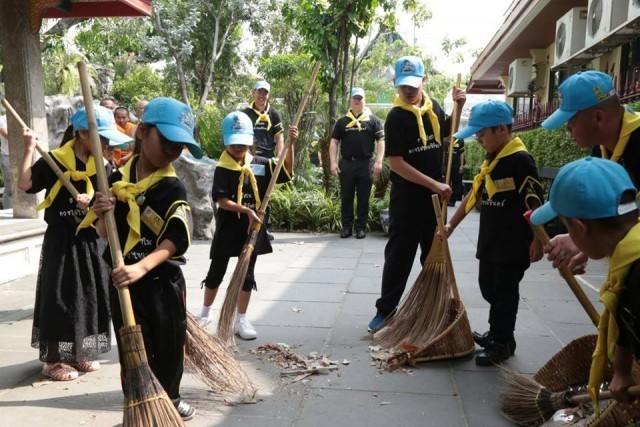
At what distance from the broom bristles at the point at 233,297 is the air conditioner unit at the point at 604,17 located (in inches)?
236

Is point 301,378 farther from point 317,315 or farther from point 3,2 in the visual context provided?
point 3,2

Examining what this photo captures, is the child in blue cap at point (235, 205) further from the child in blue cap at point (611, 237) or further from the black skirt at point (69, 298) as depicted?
the child in blue cap at point (611, 237)

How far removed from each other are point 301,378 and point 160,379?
97 centimetres

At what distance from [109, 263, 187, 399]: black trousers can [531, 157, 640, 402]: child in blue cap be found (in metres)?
1.69

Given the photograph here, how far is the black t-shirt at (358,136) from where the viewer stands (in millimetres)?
8117

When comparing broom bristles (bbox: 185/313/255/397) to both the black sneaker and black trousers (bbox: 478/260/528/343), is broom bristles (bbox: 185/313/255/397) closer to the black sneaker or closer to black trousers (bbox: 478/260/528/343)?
the black sneaker

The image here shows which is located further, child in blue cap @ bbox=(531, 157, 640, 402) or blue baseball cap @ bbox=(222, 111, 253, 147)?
blue baseball cap @ bbox=(222, 111, 253, 147)

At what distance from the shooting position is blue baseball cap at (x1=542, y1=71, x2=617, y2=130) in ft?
8.63

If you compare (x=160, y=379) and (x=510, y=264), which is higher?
(x=510, y=264)

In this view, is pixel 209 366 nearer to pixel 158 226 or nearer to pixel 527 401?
pixel 158 226

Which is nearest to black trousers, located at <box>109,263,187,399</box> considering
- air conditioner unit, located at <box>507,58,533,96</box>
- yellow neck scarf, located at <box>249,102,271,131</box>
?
yellow neck scarf, located at <box>249,102,271,131</box>

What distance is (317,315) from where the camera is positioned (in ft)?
15.3

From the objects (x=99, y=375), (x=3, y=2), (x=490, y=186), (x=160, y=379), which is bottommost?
(x=99, y=375)

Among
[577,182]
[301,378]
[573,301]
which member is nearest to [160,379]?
[301,378]
